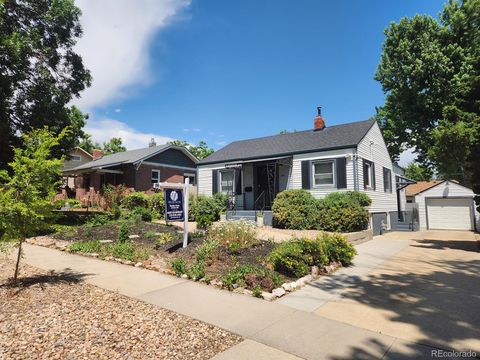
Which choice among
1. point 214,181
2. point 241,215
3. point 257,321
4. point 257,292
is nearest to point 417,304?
point 257,292

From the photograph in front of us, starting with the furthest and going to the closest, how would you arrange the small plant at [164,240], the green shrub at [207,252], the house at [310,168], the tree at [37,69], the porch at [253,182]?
the porch at [253,182], the house at [310,168], the tree at [37,69], the small plant at [164,240], the green shrub at [207,252]

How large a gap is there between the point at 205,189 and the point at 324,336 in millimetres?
16380

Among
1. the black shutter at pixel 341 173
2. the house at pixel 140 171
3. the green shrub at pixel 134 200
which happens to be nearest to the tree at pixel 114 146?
the house at pixel 140 171

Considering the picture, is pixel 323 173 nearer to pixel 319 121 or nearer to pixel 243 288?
pixel 319 121

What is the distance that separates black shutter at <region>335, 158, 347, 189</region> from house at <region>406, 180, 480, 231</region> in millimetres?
12765

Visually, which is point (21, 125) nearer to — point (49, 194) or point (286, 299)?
point (49, 194)

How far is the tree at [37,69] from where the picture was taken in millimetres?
12648

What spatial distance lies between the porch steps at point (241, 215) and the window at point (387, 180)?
844cm

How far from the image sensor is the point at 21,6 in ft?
47.7

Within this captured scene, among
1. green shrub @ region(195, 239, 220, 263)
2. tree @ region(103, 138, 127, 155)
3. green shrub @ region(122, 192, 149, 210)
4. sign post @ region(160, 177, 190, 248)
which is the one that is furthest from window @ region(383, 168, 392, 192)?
tree @ region(103, 138, 127, 155)

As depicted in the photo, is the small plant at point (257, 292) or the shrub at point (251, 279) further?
the shrub at point (251, 279)

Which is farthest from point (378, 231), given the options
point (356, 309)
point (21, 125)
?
point (21, 125)

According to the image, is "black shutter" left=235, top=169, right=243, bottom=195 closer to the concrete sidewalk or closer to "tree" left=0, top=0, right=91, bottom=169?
"tree" left=0, top=0, right=91, bottom=169

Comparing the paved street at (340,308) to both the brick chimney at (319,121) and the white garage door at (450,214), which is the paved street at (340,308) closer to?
the brick chimney at (319,121)
